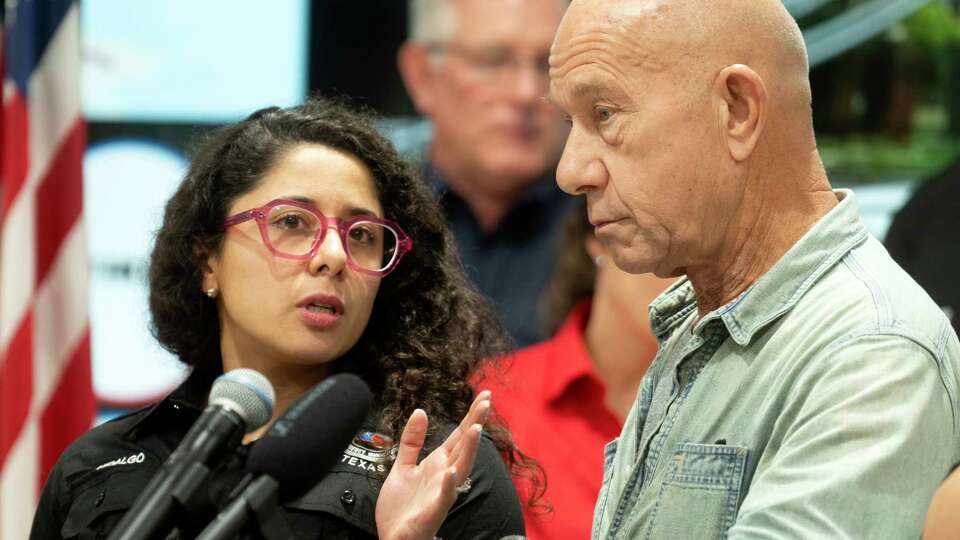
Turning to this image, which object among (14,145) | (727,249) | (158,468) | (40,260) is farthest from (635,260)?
(14,145)

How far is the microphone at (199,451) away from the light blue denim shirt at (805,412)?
22.1 inches

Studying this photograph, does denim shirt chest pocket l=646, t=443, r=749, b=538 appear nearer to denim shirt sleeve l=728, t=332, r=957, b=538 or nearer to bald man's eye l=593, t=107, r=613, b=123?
denim shirt sleeve l=728, t=332, r=957, b=538

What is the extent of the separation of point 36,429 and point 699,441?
2.57m

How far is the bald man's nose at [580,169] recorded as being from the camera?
2049mm

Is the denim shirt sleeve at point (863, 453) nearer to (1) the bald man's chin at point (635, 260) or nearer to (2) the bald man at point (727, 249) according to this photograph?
(2) the bald man at point (727, 249)

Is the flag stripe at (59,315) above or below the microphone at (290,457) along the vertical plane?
above

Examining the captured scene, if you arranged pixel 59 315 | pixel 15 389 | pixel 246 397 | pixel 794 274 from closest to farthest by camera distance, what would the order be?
pixel 246 397 < pixel 794 274 < pixel 15 389 < pixel 59 315

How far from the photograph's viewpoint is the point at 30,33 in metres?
4.22

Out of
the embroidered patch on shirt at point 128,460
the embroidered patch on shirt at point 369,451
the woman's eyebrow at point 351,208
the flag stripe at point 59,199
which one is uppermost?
the flag stripe at point 59,199

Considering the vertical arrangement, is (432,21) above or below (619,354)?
above

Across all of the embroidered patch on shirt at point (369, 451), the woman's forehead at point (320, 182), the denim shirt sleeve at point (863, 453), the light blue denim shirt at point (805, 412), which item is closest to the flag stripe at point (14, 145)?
the woman's forehead at point (320, 182)

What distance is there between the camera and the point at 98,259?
4.76 metres

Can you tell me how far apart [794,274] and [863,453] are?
35cm

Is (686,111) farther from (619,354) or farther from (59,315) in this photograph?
(59,315)
